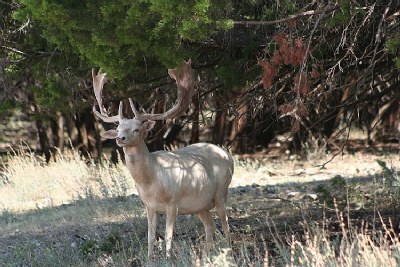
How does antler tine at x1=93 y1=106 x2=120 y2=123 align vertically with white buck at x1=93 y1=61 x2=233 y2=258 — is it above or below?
above

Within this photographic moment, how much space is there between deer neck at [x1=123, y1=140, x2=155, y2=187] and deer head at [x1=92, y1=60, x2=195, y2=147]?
0.36 feet

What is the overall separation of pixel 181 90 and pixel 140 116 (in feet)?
2.26

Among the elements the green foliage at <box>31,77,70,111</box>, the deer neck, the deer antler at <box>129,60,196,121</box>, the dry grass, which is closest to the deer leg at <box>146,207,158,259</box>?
the dry grass

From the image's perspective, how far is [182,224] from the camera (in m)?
10.8

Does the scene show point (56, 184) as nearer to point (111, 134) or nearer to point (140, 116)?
point (111, 134)

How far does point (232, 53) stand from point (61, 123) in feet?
43.5

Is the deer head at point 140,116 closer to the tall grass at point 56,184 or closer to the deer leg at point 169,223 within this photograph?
the deer leg at point 169,223

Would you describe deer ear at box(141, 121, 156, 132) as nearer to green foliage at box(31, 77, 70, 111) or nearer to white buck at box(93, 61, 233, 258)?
white buck at box(93, 61, 233, 258)

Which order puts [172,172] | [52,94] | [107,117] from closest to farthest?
1. [172,172]
2. [107,117]
3. [52,94]

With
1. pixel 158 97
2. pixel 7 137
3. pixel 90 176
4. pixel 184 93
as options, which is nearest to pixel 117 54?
pixel 184 93

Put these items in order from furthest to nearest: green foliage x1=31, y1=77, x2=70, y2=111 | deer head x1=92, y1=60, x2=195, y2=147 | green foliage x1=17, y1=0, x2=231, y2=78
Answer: green foliage x1=31, y1=77, x2=70, y2=111 < deer head x1=92, y1=60, x2=195, y2=147 < green foliage x1=17, y1=0, x2=231, y2=78

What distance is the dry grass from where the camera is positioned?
691 cm

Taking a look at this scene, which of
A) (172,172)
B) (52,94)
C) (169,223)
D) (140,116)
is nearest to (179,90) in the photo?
(140,116)

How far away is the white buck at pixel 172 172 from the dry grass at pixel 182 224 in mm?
324
